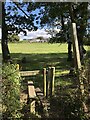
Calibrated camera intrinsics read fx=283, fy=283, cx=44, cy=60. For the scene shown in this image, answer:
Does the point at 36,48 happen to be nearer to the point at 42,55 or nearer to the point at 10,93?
the point at 42,55

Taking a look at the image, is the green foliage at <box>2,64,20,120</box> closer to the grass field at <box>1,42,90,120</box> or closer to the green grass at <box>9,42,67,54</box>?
the grass field at <box>1,42,90,120</box>

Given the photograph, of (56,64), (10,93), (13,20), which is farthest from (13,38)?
(10,93)

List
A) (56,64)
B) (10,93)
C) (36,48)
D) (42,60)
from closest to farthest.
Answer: (10,93) → (36,48) → (42,60) → (56,64)

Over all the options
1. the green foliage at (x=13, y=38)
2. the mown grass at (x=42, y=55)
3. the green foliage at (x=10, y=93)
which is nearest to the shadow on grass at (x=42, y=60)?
the mown grass at (x=42, y=55)

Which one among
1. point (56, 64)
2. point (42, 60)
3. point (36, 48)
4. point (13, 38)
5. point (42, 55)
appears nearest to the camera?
point (36, 48)

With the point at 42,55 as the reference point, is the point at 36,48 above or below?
above

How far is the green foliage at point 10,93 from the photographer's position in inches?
106

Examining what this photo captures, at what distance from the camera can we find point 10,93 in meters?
2.69

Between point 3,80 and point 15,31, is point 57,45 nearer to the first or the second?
point 15,31

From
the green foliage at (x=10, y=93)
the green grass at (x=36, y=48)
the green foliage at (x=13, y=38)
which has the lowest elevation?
the green foliage at (x=10, y=93)

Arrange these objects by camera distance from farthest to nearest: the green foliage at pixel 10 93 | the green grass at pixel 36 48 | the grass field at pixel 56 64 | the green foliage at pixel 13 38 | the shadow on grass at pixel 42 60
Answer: the shadow on grass at pixel 42 60
the green foliage at pixel 13 38
the green grass at pixel 36 48
the grass field at pixel 56 64
the green foliage at pixel 10 93

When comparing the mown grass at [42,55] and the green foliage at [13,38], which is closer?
the mown grass at [42,55]

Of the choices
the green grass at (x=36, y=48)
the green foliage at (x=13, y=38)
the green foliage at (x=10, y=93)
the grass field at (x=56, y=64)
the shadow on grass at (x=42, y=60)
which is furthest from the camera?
the shadow on grass at (x=42, y=60)

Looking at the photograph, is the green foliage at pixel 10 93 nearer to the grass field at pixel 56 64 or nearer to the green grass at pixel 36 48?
the grass field at pixel 56 64
